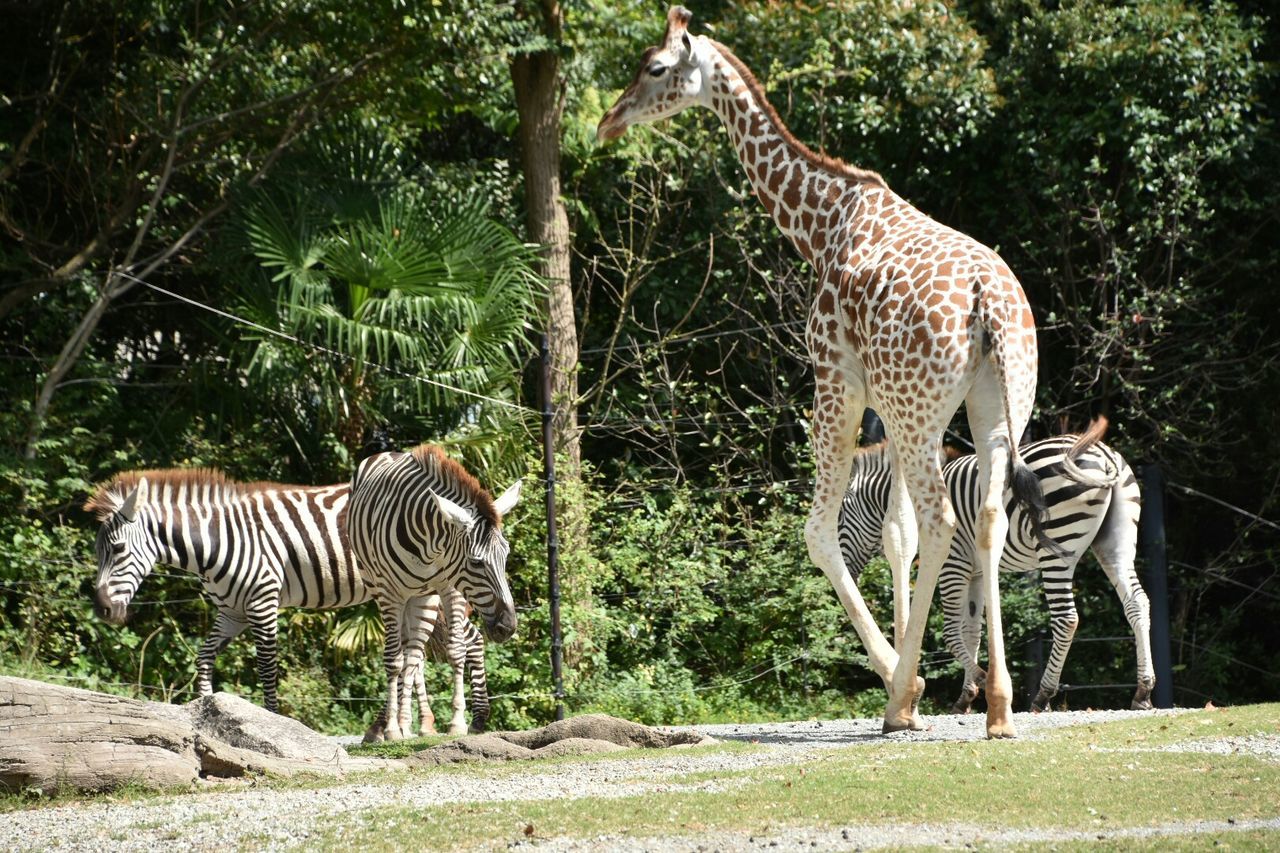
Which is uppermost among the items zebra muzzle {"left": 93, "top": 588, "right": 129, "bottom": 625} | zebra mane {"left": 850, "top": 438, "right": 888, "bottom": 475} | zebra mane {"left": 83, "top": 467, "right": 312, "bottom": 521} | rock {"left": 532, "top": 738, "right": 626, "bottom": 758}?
zebra mane {"left": 850, "top": 438, "right": 888, "bottom": 475}

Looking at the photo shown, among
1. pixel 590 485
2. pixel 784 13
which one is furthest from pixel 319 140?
pixel 784 13

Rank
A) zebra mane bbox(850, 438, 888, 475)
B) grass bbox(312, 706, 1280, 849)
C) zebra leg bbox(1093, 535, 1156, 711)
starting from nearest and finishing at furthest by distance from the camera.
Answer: grass bbox(312, 706, 1280, 849)
zebra leg bbox(1093, 535, 1156, 711)
zebra mane bbox(850, 438, 888, 475)

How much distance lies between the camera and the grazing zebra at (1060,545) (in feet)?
33.9

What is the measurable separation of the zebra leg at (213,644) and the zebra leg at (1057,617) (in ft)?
19.5

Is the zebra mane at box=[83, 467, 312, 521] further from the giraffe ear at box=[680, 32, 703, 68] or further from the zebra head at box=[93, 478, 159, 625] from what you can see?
the giraffe ear at box=[680, 32, 703, 68]

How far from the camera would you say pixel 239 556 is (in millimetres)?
10125

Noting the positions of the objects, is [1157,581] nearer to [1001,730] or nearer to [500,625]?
[1001,730]

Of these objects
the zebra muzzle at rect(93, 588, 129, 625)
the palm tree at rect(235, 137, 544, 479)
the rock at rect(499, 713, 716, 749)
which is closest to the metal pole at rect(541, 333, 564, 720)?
the palm tree at rect(235, 137, 544, 479)

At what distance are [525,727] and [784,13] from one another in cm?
836

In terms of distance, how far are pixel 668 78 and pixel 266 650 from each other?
485 cm

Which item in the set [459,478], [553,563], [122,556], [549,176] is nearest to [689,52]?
[459,478]

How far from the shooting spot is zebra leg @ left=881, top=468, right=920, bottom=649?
8531 millimetres

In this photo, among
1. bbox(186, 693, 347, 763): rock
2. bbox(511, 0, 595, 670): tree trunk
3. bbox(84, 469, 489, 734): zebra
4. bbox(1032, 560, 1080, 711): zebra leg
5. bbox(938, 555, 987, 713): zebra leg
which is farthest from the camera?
bbox(511, 0, 595, 670): tree trunk

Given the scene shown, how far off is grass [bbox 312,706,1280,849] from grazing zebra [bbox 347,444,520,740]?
2866 millimetres
